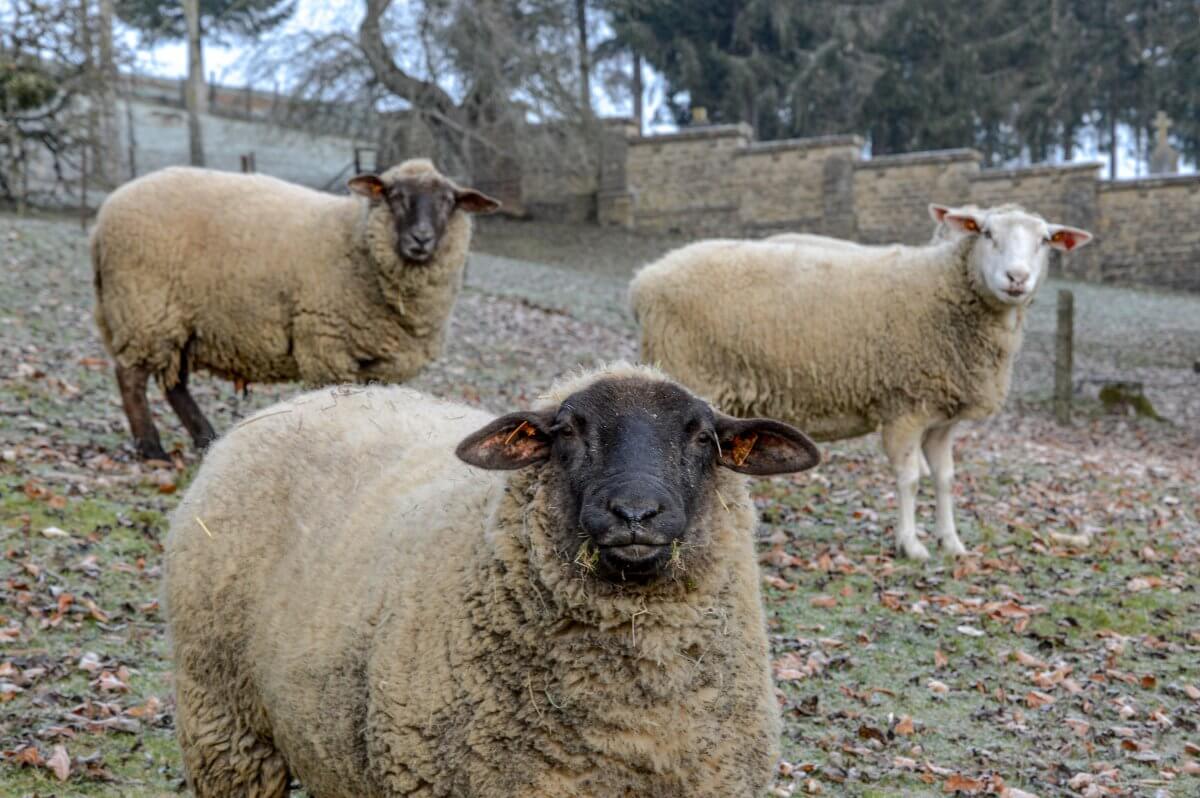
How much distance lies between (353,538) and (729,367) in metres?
5.82

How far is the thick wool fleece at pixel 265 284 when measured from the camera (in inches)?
360

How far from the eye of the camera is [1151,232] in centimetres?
3147

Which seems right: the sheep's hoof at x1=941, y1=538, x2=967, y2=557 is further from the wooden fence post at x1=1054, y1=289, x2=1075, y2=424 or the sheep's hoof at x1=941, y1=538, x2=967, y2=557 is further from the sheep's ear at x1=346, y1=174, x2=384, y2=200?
the wooden fence post at x1=1054, y1=289, x2=1075, y2=424

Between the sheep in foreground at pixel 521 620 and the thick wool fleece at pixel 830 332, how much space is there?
217 inches

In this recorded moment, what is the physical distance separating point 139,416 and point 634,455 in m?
7.02

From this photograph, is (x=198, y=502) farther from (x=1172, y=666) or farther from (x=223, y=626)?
(x=1172, y=666)

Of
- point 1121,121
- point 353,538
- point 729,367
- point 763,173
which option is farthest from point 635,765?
point 1121,121

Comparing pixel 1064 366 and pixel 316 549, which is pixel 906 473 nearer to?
pixel 316 549

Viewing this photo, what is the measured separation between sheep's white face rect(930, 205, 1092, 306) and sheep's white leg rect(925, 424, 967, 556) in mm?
1122

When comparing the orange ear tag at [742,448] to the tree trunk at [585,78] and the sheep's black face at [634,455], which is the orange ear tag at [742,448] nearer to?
the sheep's black face at [634,455]

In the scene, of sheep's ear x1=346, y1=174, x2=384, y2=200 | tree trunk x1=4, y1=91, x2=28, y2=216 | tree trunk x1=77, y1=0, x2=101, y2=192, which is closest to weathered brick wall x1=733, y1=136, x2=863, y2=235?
tree trunk x1=77, y1=0, x2=101, y2=192

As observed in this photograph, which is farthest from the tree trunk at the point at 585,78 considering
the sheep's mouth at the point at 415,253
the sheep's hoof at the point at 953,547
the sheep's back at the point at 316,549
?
the sheep's back at the point at 316,549

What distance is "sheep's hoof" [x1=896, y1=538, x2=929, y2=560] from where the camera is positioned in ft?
28.5

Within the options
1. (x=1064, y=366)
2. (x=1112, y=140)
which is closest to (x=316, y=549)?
(x=1064, y=366)
